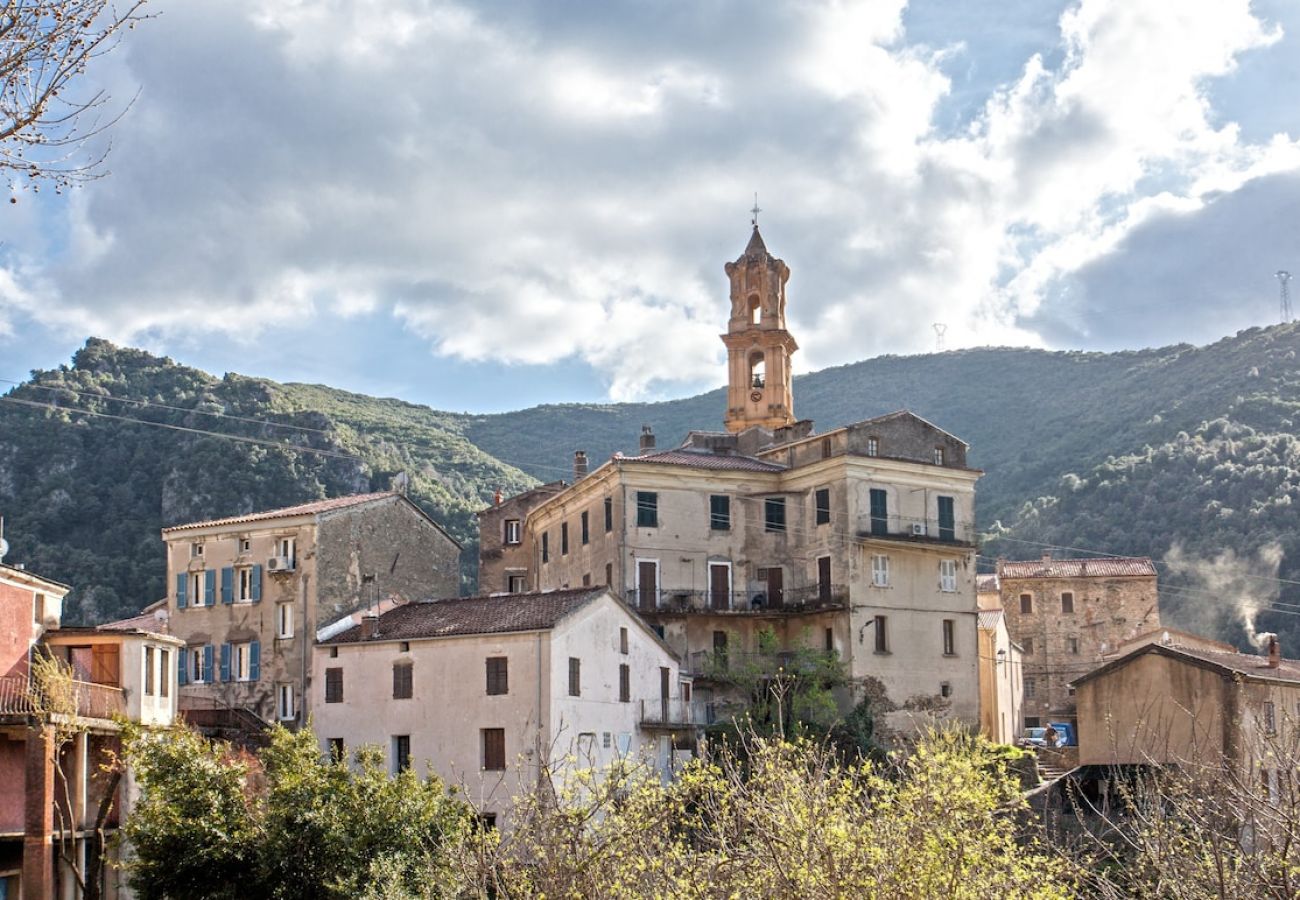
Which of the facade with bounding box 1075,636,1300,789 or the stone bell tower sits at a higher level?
the stone bell tower

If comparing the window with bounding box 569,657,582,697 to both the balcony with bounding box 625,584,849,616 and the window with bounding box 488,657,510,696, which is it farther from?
the balcony with bounding box 625,584,849,616

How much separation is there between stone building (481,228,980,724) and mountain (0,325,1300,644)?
1088 inches

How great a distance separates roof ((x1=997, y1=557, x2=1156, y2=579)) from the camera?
268ft

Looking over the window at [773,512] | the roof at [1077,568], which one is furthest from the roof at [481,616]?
the roof at [1077,568]

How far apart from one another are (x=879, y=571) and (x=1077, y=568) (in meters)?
28.4

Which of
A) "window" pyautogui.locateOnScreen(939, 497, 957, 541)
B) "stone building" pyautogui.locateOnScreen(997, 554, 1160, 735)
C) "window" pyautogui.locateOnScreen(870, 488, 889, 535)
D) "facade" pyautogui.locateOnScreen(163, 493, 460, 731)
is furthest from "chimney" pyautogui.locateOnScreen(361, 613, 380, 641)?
"stone building" pyautogui.locateOnScreen(997, 554, 1160, 735)

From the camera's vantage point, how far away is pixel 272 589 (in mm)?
53438

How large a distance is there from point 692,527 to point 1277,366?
7782 cm

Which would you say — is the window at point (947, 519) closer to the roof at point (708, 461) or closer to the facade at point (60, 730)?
the roof at point (708, 461)

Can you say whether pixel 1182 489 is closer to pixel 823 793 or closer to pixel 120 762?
pixel 120 762

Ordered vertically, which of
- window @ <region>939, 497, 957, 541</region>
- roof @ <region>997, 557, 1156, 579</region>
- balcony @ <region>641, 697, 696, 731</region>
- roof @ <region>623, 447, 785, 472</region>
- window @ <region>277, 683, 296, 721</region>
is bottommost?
balcony @ <region>641, 697, 696, 731</region>

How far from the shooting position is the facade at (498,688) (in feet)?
146

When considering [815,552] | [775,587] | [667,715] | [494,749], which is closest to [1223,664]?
[815,552]

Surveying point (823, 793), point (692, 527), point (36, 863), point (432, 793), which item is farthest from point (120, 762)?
point (692, 527)
